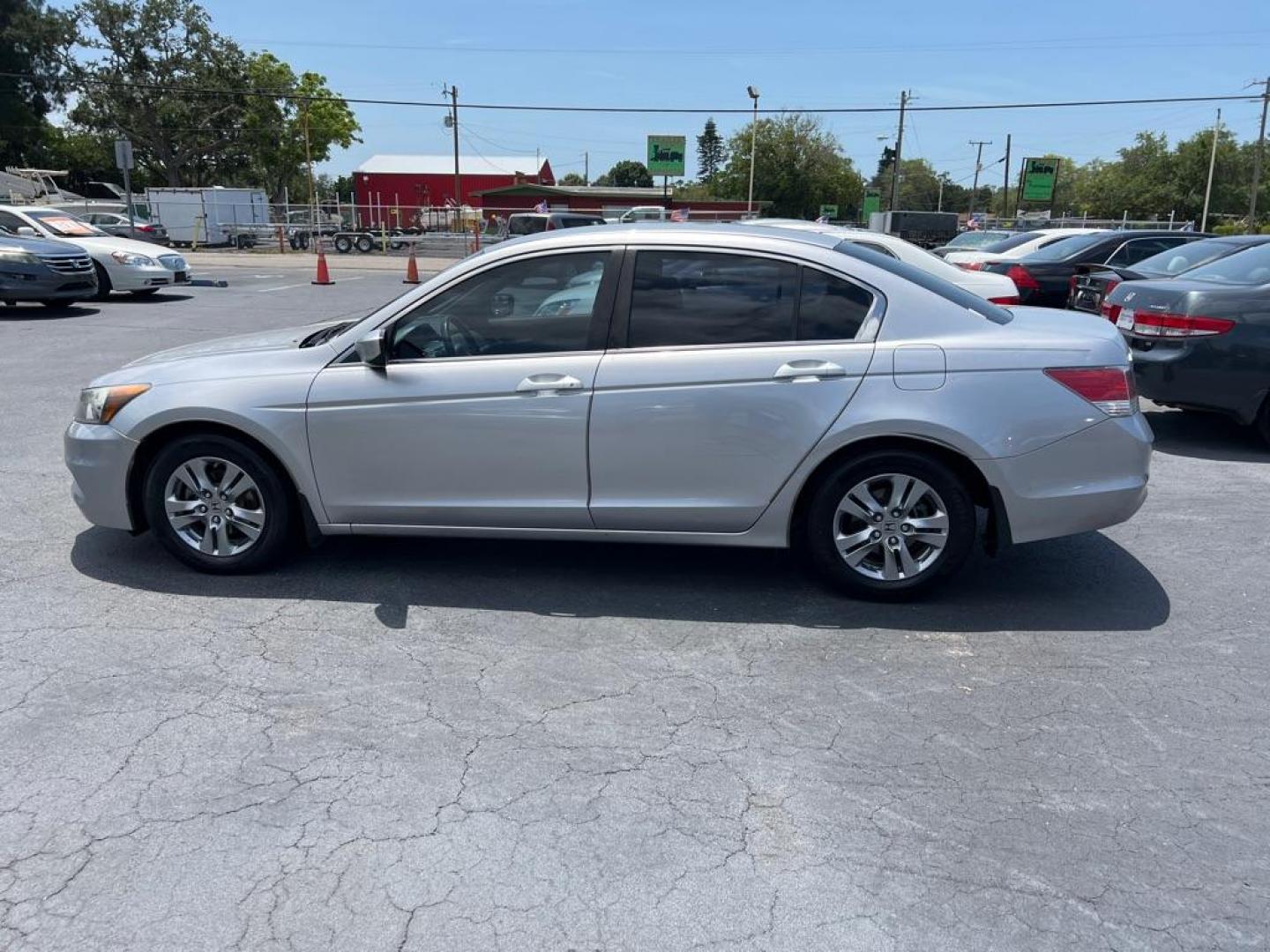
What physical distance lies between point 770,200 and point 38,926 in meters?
75.7

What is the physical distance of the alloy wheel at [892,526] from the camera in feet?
14.7

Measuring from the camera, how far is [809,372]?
4.41 m

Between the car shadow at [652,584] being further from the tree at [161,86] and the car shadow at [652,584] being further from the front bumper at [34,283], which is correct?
the tree at [161,86]

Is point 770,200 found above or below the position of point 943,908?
above

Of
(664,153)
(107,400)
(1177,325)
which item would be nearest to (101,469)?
(107,400)

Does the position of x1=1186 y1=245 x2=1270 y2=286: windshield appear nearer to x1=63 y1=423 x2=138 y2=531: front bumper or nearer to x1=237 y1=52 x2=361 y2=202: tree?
x1=63 y1=423 x2=138 y2=531: front bumper

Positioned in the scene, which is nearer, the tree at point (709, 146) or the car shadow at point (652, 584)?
the car shadow at point (652, 584)

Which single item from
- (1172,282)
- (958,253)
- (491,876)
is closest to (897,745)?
(491,876)

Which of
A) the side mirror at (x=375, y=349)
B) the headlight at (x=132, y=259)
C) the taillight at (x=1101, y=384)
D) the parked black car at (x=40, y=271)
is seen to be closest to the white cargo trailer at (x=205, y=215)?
the headlight at (x=132, y=259)

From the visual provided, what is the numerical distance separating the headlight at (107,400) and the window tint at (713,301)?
7.82 feet

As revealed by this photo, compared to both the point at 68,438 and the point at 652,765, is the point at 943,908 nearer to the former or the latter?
the point at 652,765

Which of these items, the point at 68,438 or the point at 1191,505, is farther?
the point at 1191,505

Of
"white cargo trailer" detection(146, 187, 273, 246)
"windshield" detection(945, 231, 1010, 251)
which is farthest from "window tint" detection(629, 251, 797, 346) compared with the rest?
"white cargo trailer" detection(146, 187, 273, 246)

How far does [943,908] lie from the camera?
2.69 m
